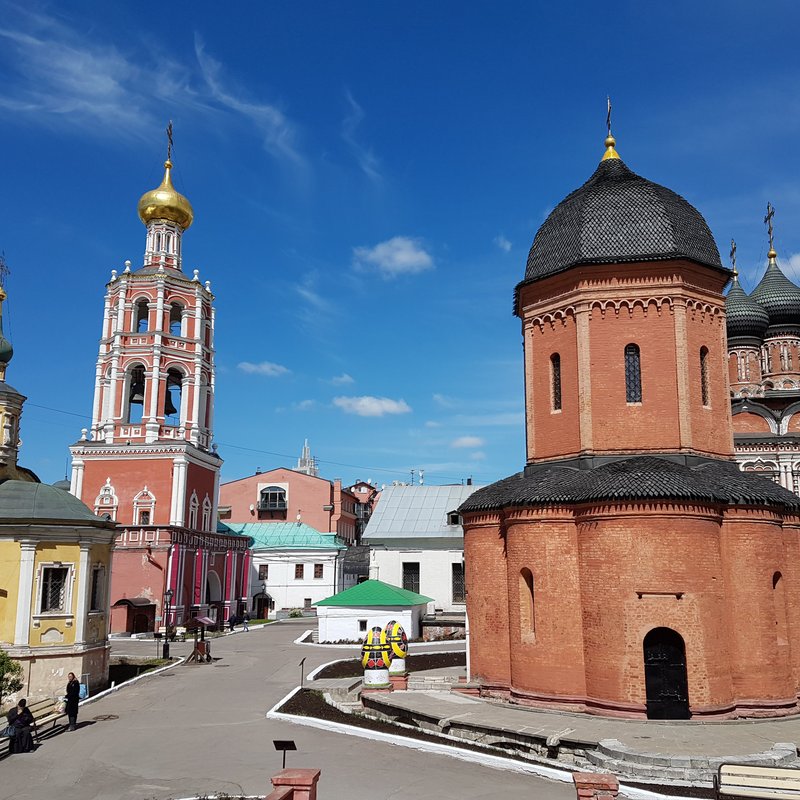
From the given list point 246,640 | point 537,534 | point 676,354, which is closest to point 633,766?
point 537,534

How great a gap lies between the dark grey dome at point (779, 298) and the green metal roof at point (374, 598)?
24556 millimetres

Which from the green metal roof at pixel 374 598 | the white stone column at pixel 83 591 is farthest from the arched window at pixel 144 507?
the white stone column at pixel 83 591

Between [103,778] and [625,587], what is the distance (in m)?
9.21

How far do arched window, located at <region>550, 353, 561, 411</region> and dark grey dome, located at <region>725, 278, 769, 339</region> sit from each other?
86.0ft

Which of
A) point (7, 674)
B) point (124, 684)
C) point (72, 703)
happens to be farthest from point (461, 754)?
point (124, 684)

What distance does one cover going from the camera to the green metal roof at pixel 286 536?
48.1 meters

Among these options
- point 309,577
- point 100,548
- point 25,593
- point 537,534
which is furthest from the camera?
point 309,577

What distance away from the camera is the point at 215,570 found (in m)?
39.6

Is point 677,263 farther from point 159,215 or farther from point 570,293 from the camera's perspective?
point 159,215

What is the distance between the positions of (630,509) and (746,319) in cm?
2981

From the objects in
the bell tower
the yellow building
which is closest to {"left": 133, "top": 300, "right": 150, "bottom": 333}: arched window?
the bell tower

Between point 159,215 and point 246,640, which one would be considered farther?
point 159,215

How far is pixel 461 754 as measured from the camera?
12578 mm

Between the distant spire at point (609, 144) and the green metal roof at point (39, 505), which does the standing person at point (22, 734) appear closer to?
the green metal roof at point (39, 505)
